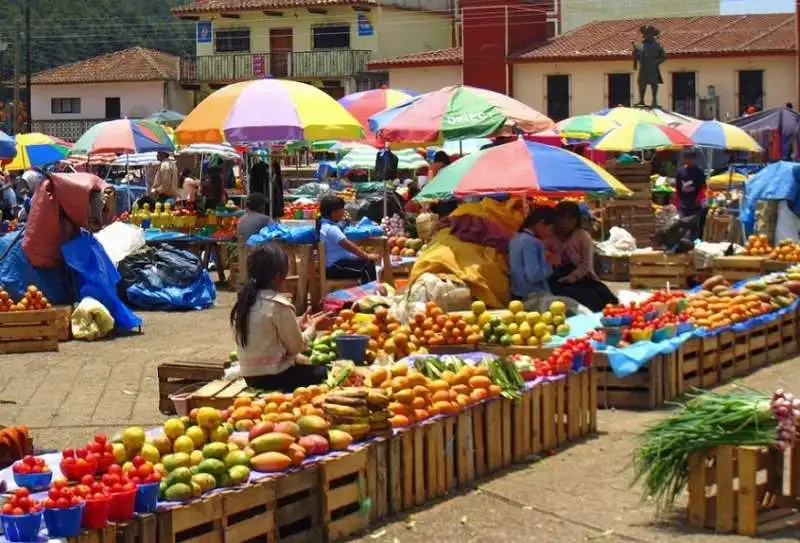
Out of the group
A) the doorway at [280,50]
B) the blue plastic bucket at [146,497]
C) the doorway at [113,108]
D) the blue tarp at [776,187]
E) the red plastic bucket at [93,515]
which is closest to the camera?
the red plastic bucket at [93,515]

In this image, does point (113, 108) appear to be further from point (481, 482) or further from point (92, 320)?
point (481, 482)

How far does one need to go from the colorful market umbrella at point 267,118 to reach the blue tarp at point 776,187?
201 inches

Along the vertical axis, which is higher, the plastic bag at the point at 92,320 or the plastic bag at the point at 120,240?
the plastic bag at the point at 120,240

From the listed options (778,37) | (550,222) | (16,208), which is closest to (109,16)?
(778,37)

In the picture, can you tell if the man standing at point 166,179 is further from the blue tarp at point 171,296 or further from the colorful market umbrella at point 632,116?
the blue tarp at point 171,296

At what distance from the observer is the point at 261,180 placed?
1988cm

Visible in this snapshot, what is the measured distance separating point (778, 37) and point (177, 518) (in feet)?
130

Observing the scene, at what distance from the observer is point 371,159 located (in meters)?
31.7

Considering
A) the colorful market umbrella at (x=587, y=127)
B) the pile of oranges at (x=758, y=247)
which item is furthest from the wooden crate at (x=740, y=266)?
the colorful market umbrella at (x=587, y=127)

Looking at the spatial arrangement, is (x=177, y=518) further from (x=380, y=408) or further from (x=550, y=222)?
(x=550, y=222)

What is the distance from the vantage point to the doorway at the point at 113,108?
57406 millimetres

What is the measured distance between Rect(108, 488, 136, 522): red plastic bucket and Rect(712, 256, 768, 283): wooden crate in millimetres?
10502

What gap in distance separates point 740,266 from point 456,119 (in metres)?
3.53

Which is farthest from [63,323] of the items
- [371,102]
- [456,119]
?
[371,102]
